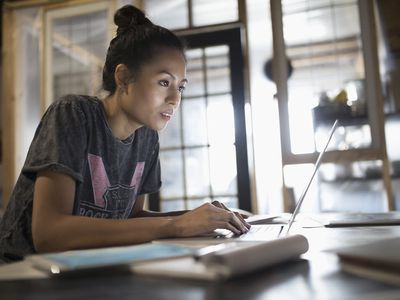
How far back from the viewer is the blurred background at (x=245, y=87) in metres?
2.89

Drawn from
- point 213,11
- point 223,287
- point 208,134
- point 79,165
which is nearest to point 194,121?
point 208,134

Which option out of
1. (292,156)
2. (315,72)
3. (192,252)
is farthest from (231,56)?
(192,252)

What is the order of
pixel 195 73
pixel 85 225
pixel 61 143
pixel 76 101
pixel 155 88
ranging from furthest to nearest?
pixel 195 73 → pixel 155 88 → pixel 76 101 → pixel 61 143 → pixel 85 225

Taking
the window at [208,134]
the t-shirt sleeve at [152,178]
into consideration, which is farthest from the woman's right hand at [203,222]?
the window at [208,134]

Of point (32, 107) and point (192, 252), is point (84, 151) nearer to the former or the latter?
point (192, 252)

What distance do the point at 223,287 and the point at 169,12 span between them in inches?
133

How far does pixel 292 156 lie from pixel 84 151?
2095 millimetres

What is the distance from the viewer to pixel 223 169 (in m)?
3.32

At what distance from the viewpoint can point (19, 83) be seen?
144 inches

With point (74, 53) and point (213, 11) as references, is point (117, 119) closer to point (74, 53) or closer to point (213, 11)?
point (213, 11)

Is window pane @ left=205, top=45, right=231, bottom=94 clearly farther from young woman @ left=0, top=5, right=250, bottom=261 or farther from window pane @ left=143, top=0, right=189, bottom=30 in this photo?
young woman @ left=0, top=5, right=250, bottom=261

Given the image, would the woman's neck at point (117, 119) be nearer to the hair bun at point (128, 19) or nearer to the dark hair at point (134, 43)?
the dark hair at point (134, 43)

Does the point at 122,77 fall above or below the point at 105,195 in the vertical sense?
above

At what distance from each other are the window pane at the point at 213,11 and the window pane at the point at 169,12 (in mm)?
99
